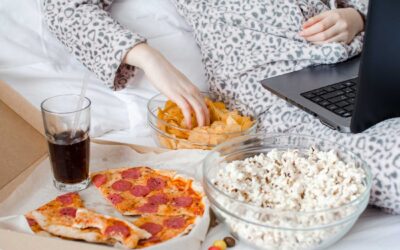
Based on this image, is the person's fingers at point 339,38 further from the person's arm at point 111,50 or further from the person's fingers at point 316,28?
the person's arm at point 111,50

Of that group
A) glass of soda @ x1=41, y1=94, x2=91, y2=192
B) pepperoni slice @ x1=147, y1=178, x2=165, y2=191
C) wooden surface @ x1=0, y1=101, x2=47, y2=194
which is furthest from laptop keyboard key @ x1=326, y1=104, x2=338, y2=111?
wooden surface @ x1=0, y1=101, x2=47, y2=194

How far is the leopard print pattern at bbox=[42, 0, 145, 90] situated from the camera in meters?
1.25

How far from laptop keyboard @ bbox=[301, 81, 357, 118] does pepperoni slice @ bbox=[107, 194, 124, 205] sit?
1.43 ft

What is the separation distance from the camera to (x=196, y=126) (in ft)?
3.93

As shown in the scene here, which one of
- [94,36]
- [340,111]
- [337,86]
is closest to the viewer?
[340,111]

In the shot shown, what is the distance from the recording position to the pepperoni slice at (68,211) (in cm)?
90

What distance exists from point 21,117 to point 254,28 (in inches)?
22.4

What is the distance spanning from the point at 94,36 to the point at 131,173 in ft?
1.32

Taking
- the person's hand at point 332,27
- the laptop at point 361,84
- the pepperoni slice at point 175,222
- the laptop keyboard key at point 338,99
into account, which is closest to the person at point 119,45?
the person's hand at point 332,27

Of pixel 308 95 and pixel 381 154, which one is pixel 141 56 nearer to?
pixel 308 95

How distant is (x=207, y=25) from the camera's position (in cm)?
Result: 137

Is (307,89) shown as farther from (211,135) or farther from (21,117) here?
(21,117)

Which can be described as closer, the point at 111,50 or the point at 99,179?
the point at 99,179

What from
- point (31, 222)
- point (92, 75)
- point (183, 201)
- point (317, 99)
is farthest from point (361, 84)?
point (92, 75)
